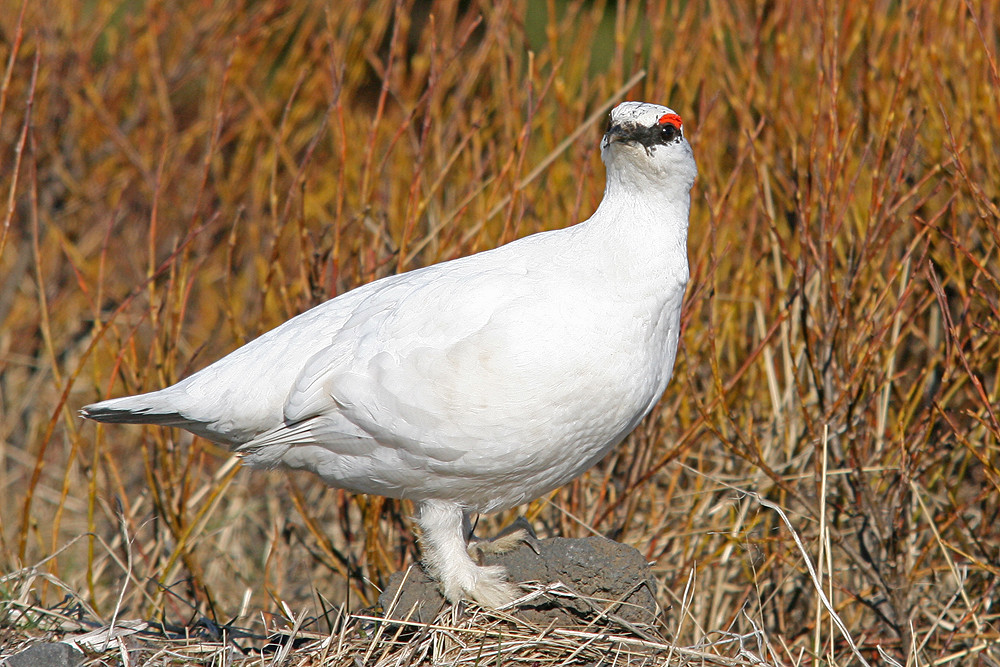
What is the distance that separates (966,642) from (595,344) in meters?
1.98

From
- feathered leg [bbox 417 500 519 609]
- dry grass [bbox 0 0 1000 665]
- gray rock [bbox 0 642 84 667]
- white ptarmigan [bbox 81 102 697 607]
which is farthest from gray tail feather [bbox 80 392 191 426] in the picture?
feathered leg [bbox 417 500 519 609]

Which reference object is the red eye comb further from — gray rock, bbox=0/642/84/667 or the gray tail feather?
gray rock, bbox=0/642/84/667

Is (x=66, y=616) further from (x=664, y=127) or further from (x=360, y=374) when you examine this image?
(x=664, y=127)

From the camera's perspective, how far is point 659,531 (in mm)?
3650

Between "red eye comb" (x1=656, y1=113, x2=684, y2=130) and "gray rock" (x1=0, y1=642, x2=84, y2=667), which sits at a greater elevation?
"red eye comb" (x1=656, y1=113, x2=684, y2=130)

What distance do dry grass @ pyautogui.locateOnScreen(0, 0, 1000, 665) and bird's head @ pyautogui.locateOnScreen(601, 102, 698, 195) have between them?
0.60m

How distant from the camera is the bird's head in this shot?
7.76 feet

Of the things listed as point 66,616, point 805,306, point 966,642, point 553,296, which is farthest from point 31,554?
point 966,642

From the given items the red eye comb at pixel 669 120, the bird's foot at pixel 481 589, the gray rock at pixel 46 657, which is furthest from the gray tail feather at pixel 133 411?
the red eye comb at pixel 669 120

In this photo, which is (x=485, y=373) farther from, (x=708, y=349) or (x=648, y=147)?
(x=708, y=349)

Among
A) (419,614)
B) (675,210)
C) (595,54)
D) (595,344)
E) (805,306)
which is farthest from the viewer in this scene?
(595,54)

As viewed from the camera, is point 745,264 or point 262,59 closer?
point 745,264

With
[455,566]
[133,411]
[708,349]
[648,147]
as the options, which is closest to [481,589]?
[455,566]

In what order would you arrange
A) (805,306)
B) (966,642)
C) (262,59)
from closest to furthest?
1. (805,306)
2. (966,642)
3. (262,59)
